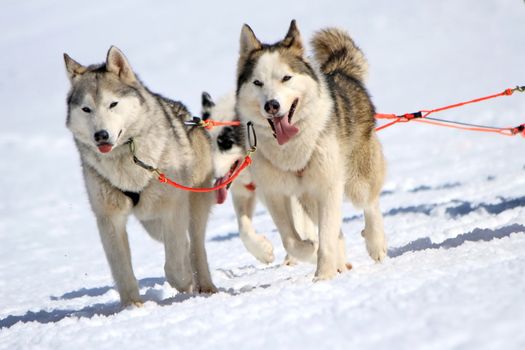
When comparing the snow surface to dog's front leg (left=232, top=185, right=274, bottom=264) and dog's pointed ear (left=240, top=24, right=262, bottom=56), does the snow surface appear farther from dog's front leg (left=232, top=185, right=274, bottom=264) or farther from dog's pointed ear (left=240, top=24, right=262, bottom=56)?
dog's pointed ear (left=240, top=24, right=262, bottom=56)

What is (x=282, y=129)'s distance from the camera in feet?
12.1

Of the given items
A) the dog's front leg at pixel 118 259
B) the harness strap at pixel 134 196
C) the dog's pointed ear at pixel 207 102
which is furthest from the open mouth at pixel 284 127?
the dog's pointed ear at pixel 207 102

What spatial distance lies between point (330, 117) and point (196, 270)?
3.90 feet

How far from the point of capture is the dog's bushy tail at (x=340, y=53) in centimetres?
479

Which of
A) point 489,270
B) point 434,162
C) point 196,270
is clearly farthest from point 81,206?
point 489,270

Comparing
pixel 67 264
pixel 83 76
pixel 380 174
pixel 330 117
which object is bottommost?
pixel 67 264

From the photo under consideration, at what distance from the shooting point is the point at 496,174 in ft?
27.5

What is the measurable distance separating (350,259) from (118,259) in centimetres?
172

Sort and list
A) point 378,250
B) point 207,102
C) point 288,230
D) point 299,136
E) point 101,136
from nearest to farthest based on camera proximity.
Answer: point 101,136 → point 299,136 → point 288,230 → point 378,250 → point 207,102

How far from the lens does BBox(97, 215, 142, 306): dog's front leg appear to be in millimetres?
3811

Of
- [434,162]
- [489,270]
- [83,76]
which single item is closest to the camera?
[489,270]

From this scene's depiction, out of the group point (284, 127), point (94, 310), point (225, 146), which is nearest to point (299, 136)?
point (284, 127)

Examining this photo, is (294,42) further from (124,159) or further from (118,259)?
(118,259)

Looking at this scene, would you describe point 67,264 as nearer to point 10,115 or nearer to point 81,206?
point 81,206
